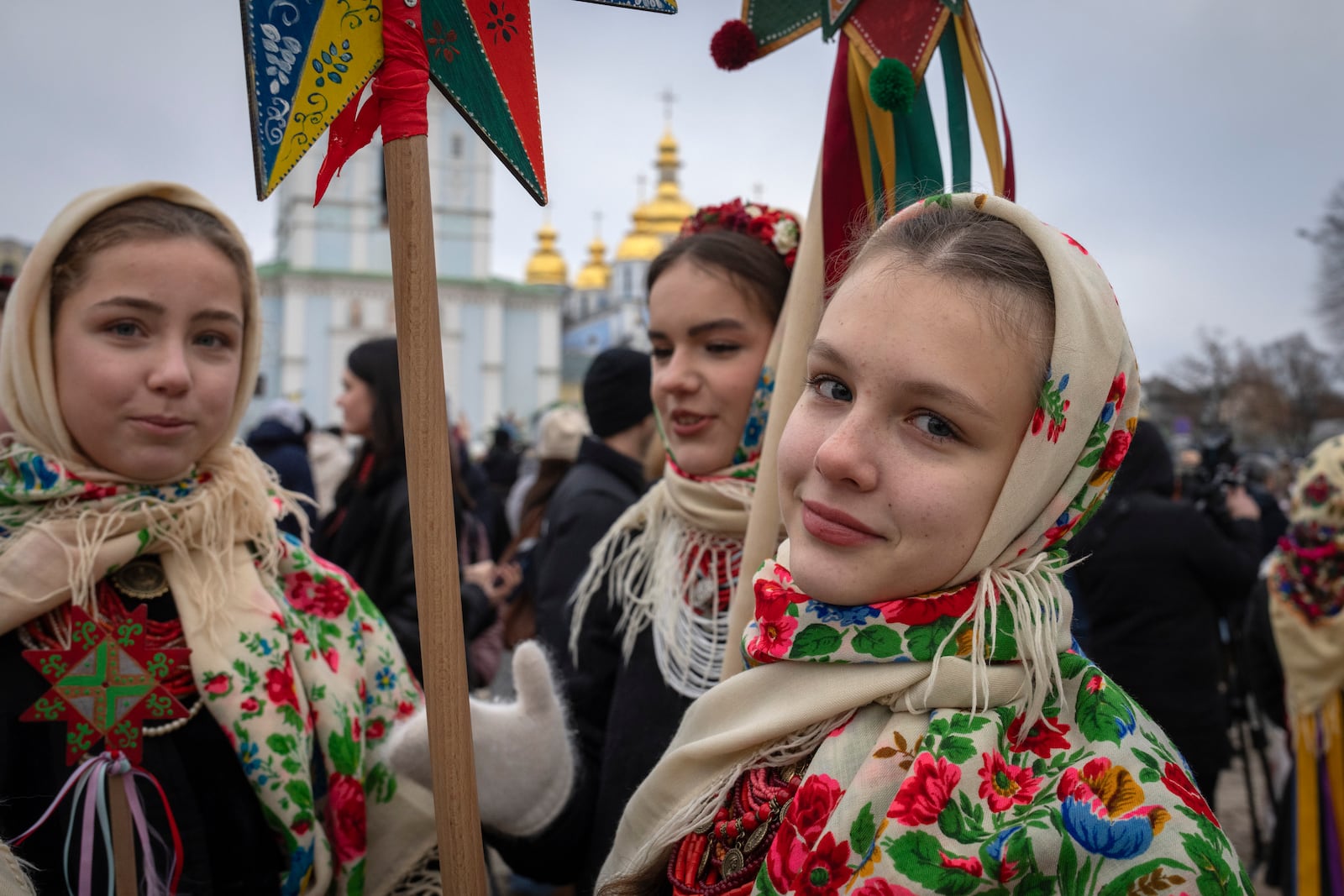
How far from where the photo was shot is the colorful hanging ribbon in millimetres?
1601

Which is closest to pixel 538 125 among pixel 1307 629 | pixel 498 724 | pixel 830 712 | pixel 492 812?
pixel 830 712

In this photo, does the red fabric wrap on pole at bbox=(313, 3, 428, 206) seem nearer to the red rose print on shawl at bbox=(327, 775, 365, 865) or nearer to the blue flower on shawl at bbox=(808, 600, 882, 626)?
the blue flower on shawl at bbox=(808, 600, 882, 626)

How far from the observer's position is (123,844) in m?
1.62

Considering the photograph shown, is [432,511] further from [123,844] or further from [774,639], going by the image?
[123,844]

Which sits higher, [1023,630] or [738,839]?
[1023,630]

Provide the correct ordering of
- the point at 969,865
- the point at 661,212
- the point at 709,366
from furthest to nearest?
1. the point at 661,212
2. the point at 709,366
3. the point at 969,865

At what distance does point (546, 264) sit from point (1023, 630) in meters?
56.6

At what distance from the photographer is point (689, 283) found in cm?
209

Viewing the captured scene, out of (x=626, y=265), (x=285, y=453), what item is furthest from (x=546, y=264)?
(x=285, y=453)

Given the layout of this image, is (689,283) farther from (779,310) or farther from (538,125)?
(538,125)

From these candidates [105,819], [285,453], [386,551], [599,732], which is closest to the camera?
[105,819]

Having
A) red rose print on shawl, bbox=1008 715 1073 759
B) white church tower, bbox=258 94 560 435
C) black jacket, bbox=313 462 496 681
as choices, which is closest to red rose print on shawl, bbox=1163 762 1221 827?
red rose print on shawl, bbox=1008 715 1073 759

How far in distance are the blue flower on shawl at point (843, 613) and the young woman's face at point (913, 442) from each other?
1 cm

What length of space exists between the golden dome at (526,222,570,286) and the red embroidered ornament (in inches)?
2158
